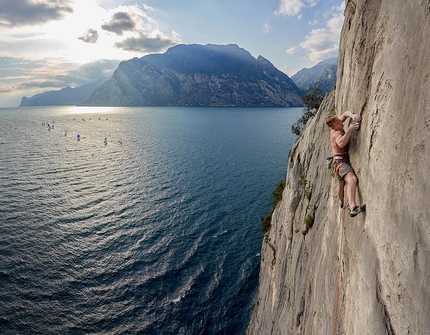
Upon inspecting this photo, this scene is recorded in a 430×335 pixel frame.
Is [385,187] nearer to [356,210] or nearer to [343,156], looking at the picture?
[356,210]

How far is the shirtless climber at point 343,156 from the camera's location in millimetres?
8016

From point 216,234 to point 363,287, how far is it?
34893mm

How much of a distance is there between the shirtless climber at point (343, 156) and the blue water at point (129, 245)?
2533 cm

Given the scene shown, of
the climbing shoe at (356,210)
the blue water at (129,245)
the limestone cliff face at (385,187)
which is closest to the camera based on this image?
the limestone cliff face at (385,187)

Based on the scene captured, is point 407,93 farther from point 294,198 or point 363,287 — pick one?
point 294,198

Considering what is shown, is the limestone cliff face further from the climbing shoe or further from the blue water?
the blue water

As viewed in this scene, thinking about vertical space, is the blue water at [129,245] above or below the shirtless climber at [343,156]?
below

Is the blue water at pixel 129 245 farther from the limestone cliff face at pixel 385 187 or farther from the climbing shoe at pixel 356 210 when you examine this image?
the climbing shoe at pixel 356 210

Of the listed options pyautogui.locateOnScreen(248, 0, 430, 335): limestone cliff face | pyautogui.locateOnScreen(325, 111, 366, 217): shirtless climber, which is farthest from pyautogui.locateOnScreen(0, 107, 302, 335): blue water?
pyautogui.locateOnScreen(325, 111, 366, 217): shirtless climber

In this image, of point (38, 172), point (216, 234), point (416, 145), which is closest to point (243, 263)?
point (216, 234)

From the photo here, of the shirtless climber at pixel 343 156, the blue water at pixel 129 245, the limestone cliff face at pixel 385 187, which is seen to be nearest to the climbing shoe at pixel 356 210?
the shirtless climber at pixel 343 156

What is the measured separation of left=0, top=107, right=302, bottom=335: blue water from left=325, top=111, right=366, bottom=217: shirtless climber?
25.3 metres

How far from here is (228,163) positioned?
239 ft

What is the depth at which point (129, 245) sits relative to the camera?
121 ft
